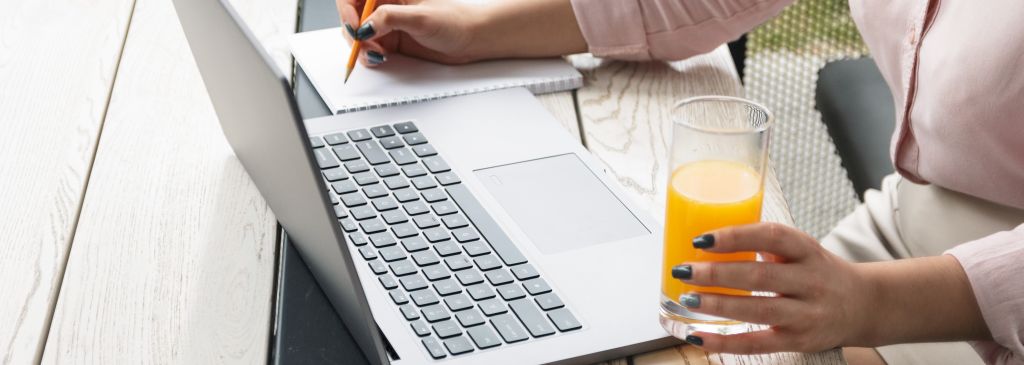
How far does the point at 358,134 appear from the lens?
949 mm

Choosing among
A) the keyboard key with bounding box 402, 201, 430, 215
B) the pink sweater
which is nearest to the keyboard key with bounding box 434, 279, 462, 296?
the keyboard key with bounding box 402, 201, 430, 215

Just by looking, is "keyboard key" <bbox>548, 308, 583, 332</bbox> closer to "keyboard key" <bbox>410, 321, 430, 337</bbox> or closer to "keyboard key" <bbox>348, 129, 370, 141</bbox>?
"keyboard key" <bbox>410, 321, 430, 337</bbox>

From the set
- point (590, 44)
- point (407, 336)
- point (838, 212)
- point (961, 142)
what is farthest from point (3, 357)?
point (838, 212)

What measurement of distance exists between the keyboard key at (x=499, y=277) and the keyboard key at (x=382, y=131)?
0.24 m

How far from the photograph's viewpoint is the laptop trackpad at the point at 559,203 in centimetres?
80

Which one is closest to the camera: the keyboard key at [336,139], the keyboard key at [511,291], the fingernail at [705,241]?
the fingernail at [705,241]

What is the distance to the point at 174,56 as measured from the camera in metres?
1.11

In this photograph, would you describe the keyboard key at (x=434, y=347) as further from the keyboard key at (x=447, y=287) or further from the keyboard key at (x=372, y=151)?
the keyboard key at (x=372, y=151)

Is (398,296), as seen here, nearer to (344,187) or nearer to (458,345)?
(458,345)

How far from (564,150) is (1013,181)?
0.36 metres

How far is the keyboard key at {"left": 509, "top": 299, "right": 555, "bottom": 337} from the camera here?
69cm

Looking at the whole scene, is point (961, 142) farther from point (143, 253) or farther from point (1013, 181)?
point (143, 253)

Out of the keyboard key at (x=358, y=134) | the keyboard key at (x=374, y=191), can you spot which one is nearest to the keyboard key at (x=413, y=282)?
the keyboard key at (x=374, y=191)

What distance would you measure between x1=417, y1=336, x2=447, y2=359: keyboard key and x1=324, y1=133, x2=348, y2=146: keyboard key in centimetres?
30
